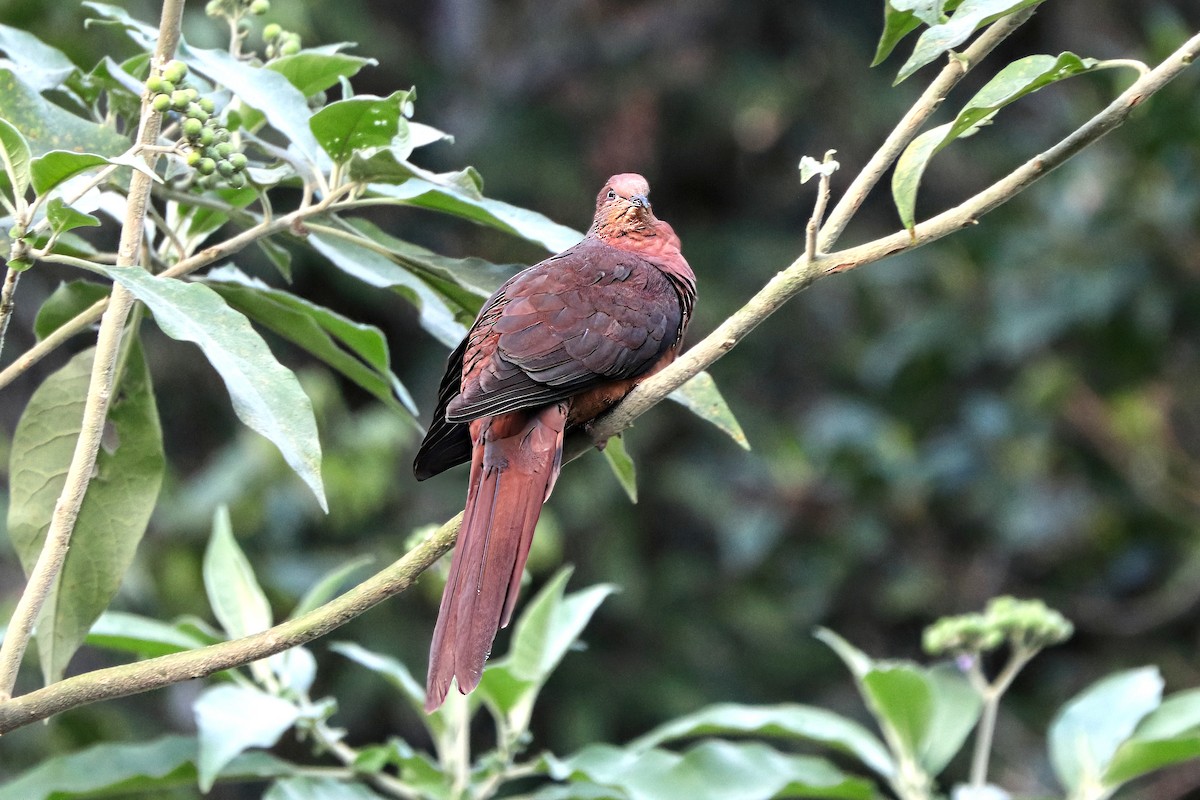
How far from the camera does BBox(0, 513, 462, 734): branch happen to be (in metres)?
1.27

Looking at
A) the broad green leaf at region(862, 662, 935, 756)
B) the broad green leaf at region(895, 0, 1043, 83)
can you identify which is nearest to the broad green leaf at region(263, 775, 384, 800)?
the broad green leaf at region(862, 662, 935, 756)

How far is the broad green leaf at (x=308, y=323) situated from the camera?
5.63 ft

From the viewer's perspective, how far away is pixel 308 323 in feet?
5.62

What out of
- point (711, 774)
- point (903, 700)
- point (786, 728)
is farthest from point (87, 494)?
point (903, 700)

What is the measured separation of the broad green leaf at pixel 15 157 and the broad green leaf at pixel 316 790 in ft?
2.90

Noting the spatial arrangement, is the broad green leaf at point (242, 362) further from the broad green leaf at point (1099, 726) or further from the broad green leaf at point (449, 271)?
the broad green leaf at point (1099, 726)

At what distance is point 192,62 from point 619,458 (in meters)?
0.75

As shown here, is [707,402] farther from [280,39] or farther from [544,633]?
[280,39]

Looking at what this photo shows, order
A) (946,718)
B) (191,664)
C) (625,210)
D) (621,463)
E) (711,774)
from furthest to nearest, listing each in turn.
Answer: (625,210)
(946,718)
(711,774)
(621,463)
(191,664)

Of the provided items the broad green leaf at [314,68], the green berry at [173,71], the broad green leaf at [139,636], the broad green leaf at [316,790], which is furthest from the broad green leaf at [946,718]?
the green berry at [173,71]

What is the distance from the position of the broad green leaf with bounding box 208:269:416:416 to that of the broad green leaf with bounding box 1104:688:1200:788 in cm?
114

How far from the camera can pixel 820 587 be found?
17.6ft

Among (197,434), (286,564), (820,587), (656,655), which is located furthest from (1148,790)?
(197,434)

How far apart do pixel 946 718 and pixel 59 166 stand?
1.58m
